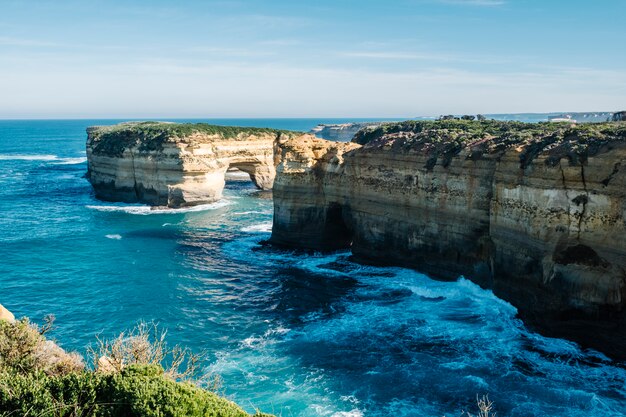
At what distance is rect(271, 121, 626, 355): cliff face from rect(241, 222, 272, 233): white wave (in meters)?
5.69

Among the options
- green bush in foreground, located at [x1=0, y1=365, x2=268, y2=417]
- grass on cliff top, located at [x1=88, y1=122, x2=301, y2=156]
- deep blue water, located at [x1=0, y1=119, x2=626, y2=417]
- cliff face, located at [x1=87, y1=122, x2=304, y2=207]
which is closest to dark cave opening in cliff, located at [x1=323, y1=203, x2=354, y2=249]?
deep blue water, located at [x1=0, y1=119, x2=626, y2=417]

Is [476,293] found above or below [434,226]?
below

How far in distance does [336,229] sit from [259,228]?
426 inches

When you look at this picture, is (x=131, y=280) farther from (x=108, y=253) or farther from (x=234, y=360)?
(x=234, y=360)

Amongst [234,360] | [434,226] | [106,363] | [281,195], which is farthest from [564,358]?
[281,195]

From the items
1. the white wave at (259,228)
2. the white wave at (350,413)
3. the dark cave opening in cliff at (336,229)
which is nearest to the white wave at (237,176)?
the white wave at (259,228)

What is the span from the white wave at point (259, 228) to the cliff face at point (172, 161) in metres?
12.9

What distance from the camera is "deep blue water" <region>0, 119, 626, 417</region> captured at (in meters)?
21.6

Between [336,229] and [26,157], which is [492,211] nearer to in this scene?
[336,229]

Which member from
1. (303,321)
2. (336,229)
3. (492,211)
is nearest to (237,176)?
(336,229)

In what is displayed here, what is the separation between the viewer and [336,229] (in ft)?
144

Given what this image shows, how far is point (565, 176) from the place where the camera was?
2644cm

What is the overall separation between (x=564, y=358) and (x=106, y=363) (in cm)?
2022

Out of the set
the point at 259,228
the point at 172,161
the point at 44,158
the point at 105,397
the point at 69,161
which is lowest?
the point at 259,228
